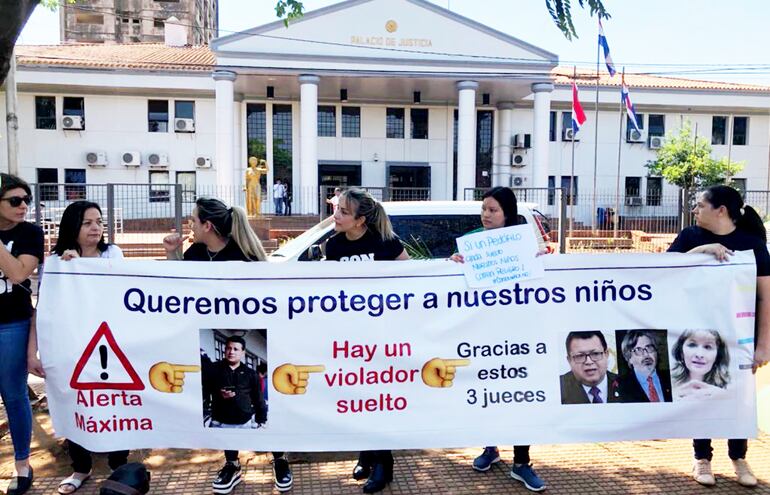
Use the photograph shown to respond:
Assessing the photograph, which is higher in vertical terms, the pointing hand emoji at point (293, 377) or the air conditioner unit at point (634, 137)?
the air conditioner unit at point (634, 137)

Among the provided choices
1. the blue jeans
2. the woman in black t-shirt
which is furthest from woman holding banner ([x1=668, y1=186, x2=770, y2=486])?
the blue jeans

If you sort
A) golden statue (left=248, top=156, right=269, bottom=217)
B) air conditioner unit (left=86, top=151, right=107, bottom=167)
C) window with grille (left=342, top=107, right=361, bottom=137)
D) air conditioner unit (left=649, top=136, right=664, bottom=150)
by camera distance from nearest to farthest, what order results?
golden statue (left=248, top=156, right=269, bottom=217), air conditioner unit (left=86, top=151, right=107, bottom=167), window with grille (left=342, top=107, right=361, bottom=137), air conditioner unit (left=649, top=136, right=664, bottom=150)

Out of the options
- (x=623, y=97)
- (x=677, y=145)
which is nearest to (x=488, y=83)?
(x=623, y=97)

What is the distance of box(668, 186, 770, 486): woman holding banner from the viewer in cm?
372

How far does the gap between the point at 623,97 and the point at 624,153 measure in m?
6.44

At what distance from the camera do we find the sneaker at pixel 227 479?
3.71 metres

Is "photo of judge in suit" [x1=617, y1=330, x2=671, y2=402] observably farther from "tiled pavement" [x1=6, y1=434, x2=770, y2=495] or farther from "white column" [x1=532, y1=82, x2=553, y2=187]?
"white column" [x1=532, y1=82, x2=553, y2=187]

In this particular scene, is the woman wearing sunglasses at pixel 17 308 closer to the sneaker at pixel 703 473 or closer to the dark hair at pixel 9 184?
the dark hair at pixel 9 184

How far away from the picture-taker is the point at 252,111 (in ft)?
89.8

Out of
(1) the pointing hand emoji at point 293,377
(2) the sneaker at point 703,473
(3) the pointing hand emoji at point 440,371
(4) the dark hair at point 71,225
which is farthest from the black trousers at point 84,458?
(2) the sneaker at point 703,473

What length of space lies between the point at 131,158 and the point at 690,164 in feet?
76.8

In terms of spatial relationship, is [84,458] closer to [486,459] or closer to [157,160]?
[486,459]

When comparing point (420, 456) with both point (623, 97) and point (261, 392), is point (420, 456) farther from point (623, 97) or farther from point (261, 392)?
point (623, 97)

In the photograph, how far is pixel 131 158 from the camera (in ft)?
85.1
